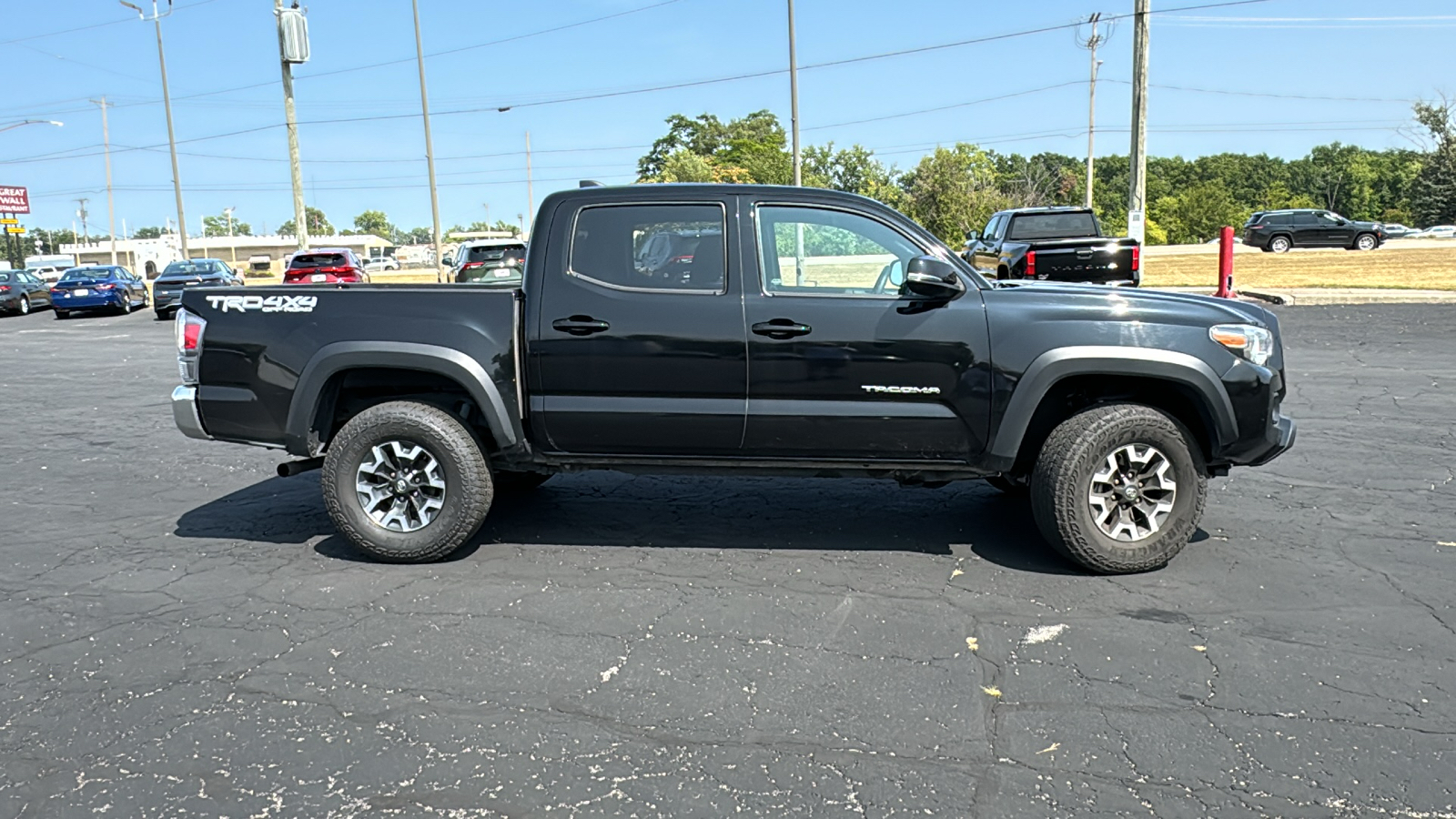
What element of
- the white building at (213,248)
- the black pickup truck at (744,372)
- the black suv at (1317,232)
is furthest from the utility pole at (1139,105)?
the white building at (213,248)

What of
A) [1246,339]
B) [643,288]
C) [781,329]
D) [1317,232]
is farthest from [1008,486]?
[1317,232]

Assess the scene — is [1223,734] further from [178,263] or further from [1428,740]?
[178,263]

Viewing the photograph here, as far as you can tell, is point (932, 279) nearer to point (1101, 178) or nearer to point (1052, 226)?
point (1052, 226)

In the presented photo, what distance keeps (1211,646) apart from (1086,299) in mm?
1715

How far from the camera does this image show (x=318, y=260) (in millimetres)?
25312

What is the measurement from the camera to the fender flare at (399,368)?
5.17m

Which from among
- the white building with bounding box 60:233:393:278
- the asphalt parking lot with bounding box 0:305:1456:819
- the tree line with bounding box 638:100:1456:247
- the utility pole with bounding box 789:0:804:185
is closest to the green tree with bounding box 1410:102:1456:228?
the tree line with bounding box 638:100:1456:247

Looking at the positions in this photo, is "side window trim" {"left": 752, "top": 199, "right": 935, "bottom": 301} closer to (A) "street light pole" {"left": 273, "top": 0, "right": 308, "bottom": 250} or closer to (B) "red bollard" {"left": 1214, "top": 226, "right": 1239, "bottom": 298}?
(B) "red bollard" {"left": 1214, "top": 226, "right": 1239, "bottom": 298}

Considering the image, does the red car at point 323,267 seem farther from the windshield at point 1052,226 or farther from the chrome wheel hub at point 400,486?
the chrome wheel hub at point 400,486

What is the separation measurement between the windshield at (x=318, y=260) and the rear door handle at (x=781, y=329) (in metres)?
22.3

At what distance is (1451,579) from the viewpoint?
4.87m

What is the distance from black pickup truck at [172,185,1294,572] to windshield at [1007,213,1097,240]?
12741 millimetres

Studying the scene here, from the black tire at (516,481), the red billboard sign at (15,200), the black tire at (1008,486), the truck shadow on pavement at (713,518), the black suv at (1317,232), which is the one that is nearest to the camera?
the truck shadow on pavement at (713,518)

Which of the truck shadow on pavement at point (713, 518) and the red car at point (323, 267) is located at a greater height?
the red car at point (323, 267)
